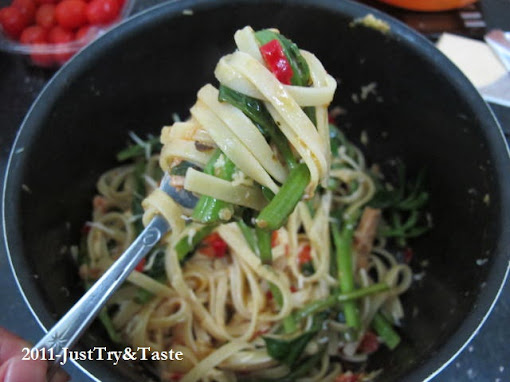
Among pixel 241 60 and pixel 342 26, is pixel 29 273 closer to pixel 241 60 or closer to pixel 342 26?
pixel 241 60

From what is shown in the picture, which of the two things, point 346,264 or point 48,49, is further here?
point 48,49

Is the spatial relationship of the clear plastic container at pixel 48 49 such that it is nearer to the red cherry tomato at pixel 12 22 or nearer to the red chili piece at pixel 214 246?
the red cherry tomato at pixel 12 22

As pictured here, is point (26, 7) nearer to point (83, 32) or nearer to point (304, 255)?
point (83, 32)

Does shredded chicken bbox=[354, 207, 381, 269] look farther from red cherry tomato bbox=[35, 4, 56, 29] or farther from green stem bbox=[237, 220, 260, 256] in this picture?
red cherry tomato bbox=[35, 4, 56, 29]

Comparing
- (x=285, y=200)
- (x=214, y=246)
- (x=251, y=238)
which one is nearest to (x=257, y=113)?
(x=285, y=200)

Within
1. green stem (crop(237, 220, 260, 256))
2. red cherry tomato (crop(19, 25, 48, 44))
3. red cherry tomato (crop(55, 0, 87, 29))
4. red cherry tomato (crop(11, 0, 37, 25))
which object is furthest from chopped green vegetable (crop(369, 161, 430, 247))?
red cherry tomato (crop(11, 0, 37, 25))
